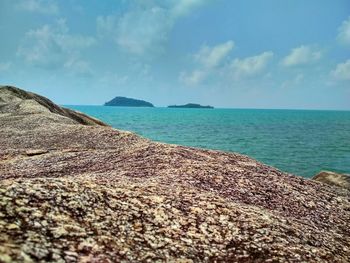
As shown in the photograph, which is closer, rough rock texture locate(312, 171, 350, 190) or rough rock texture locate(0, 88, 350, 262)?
rough rock texture locate(0, 88, 350, 262)

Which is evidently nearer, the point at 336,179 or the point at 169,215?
the point at 169,215

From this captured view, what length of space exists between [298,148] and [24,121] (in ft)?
246

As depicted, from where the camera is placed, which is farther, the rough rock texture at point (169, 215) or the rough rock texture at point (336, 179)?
the rough rock texture at point (336, 179)

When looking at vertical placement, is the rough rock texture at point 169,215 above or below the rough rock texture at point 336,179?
above

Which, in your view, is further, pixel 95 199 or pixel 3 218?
pixel 95 199

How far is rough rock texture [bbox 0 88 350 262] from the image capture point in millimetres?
11316

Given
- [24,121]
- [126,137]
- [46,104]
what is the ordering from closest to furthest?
[126,137]
[24,121]
[46,104]

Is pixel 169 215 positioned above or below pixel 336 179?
above

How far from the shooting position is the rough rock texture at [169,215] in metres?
11.3

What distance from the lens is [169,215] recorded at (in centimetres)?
1501

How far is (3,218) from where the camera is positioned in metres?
11.3

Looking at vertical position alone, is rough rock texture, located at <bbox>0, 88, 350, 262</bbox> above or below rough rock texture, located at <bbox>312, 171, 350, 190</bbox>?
above

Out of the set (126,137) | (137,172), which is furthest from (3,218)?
(126,137)

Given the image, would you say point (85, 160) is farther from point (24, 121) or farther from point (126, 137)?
point (24, 121)
